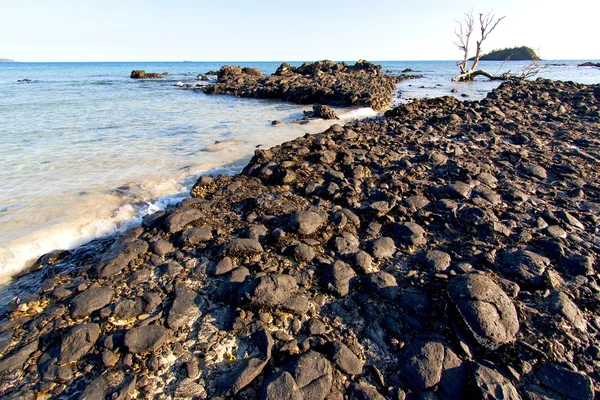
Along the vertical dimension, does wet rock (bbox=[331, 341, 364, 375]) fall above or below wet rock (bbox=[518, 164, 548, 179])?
below

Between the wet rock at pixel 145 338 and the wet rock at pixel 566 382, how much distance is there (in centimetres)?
275

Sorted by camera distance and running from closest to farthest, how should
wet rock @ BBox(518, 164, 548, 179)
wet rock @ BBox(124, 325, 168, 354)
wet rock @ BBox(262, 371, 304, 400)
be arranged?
wet rock @ BBox(262, 371, 304, 400)
wet rock @ BBox(124, 325, 168, 354)
wet rock @ BBox(518, 164, 548, 179)

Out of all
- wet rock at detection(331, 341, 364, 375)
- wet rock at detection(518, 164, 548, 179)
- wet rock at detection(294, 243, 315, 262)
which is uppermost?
wet rock at detection(518, 164, 548, 179)

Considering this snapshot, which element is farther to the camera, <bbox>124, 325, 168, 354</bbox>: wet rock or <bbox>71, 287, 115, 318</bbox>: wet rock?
<bbox>71, 287, 115, 318</bbox>: wet rock

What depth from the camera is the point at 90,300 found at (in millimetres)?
2727

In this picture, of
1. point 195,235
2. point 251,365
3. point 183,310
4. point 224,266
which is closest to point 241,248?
point 224,266

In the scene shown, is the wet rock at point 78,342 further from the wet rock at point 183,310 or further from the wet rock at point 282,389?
the wet rock at point 282,389

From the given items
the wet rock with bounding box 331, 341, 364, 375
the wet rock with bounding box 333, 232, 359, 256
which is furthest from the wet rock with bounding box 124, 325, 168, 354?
the wet rock with bounding box 333, 232, 359, 256

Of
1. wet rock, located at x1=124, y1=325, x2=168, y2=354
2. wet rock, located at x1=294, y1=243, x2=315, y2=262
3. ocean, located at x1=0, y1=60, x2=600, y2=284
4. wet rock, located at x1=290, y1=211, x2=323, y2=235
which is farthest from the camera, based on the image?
ocean, located at x1=0, y1=60, x2=600, y2=284

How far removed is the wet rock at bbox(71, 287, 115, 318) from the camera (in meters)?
2.64

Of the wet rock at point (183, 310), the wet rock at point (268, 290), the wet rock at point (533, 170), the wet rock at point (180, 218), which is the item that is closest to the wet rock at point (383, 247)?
the wet rock at point (268, 290)

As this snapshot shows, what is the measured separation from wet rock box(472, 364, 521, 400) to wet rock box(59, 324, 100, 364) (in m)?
2.79

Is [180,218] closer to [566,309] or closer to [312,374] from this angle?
[312,374]

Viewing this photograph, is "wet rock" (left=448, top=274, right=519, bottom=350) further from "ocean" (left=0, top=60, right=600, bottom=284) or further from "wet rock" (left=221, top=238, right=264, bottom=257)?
"ocean" (left=0, top=60, right=600, bottom=284)
